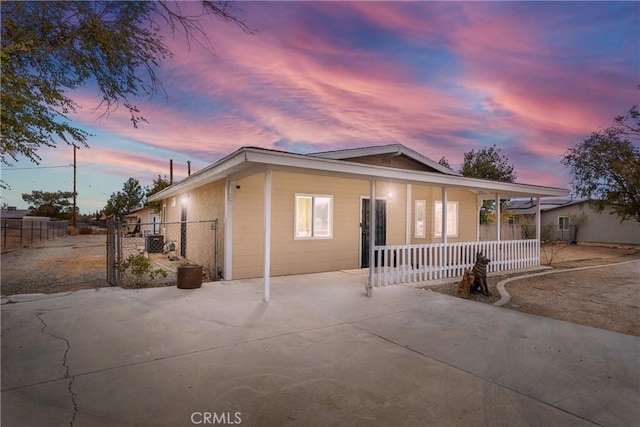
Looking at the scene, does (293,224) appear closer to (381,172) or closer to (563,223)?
(381,172)

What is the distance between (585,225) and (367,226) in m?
27.1

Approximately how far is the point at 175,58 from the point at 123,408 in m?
4.24

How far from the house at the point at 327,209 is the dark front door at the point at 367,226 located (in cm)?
3

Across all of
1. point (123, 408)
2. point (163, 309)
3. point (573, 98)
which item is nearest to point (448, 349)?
point (123, 408)

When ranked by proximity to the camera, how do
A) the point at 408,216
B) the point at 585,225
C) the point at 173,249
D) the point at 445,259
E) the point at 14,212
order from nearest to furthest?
the point at 445,259
the point at 408,216
the point at 173,249
the point at 585,225
the point at 14,212

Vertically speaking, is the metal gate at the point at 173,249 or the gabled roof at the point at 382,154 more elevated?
the gabled roof at the point at 382,154

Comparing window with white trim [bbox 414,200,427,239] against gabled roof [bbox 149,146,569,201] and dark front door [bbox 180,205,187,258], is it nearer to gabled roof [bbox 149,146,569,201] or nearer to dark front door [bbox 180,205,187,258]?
gabled roof [bbox 149,146,569,201]

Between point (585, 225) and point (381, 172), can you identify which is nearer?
point (381, 172)

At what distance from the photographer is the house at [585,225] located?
25.5 metres

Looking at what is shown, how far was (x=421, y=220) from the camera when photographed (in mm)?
12070

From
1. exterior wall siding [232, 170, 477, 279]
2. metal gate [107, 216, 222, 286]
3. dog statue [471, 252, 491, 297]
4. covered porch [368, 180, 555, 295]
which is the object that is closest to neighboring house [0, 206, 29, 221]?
metal gate [107, 216, 222, 286]

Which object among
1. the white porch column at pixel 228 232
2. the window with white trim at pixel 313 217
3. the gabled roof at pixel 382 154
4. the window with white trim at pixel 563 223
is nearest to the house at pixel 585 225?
the window with white trim at pixel 563 223

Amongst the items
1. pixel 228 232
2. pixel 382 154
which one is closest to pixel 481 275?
pixel 382 154

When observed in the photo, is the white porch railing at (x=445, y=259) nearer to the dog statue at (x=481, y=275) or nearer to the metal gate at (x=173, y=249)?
the dog statue at (x=481, y=275)
